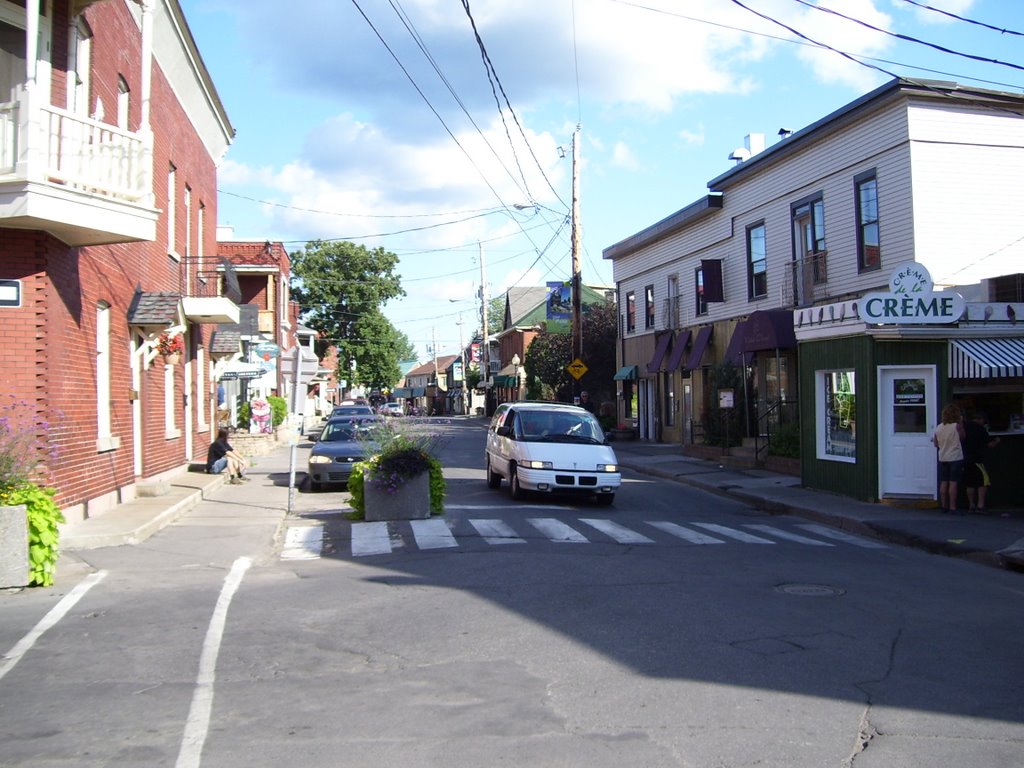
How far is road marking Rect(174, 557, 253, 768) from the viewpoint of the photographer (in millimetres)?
4746

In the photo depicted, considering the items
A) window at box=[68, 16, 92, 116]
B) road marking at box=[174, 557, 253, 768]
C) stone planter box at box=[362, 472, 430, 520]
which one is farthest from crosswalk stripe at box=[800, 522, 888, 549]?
window at box=[68, 16, 92, 116]

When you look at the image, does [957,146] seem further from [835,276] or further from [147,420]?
[147,420]

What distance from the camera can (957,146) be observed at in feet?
63.1

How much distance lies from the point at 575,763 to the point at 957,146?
18.4 metres

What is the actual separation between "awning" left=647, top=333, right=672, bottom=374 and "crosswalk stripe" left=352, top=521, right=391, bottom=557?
799 inches

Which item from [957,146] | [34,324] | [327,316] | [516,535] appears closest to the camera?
[34,324]

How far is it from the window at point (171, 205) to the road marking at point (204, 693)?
37.9ft

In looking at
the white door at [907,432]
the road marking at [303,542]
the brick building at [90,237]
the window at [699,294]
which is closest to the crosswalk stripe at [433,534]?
the road marking at [303,542]

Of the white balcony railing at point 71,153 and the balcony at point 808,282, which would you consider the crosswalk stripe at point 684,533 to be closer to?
the white balcony railing at point 71,153

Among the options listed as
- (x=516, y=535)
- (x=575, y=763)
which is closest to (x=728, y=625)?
(x=575, y=763)

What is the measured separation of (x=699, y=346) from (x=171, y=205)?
16.5 metres

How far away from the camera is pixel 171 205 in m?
19.0

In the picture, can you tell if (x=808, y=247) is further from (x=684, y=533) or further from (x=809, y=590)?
(x=809, y=590)

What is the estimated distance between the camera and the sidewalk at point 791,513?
11438 millimetres
